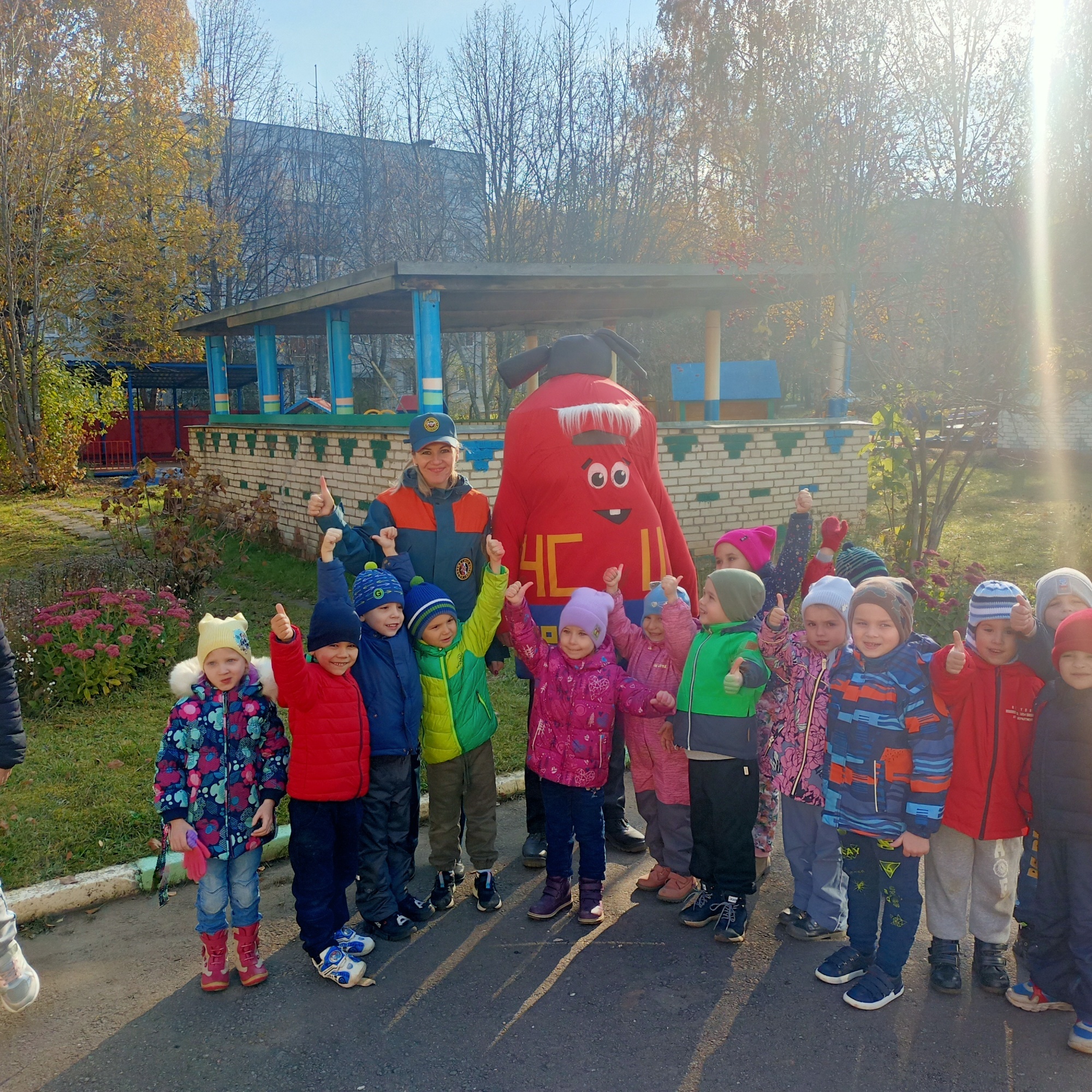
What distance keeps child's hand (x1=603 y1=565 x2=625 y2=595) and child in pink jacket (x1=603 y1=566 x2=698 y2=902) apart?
154 millimetres

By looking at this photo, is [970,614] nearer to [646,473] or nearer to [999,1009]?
[999,1009]

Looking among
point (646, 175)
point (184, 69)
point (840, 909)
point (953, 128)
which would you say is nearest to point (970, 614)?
point (840, 909)

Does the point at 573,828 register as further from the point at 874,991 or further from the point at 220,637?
the point at 220,637

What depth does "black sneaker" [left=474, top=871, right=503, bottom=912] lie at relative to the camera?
371 centimetres

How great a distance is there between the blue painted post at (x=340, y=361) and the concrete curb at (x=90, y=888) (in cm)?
705

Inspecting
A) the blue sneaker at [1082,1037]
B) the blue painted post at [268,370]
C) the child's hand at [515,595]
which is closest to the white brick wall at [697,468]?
the blue painted post at [268,370]

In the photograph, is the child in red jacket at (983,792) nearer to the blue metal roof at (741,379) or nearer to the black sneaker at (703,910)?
the black sneaker at (703,910)

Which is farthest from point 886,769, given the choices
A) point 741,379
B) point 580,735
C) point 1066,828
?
point 741,379

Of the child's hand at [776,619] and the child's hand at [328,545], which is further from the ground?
the child's hand at [328,545]

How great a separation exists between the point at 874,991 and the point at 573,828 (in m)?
1.20

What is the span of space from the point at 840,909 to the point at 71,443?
723 inches

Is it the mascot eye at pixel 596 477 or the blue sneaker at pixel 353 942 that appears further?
the mascot eye at pixel 596 477

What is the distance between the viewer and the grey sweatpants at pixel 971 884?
3115 mm

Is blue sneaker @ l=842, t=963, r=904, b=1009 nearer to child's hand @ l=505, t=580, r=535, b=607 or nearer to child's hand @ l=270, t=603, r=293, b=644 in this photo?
child's hand @ l=505, t=580, r=535, b=607
